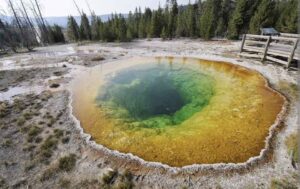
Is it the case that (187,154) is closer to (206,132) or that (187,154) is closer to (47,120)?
(206,132)

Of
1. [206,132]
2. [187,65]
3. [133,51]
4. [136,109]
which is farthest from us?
[133,51]

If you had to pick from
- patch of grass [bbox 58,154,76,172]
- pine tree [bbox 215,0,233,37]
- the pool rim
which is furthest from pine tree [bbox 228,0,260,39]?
patch of grass [bbox 58,154,76,172]

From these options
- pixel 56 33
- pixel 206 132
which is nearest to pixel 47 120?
pixel 206 132

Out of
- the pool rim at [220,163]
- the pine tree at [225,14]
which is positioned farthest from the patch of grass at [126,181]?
the pine tree at [225,14]

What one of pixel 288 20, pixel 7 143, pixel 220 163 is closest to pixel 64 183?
pixel 7 143

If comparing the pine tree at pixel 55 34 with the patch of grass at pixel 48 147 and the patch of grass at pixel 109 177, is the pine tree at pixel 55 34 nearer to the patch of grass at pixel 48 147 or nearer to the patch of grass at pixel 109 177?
the patch of grass at pixel 48 147
